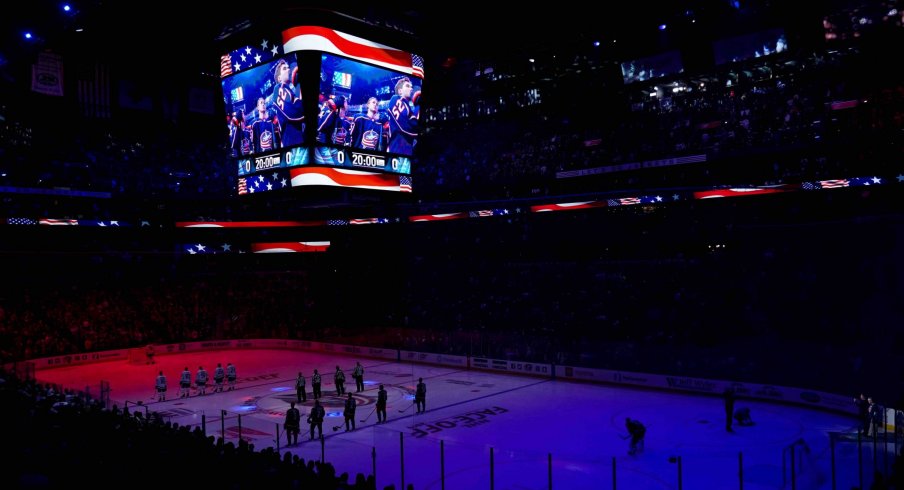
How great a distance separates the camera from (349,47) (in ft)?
58.6

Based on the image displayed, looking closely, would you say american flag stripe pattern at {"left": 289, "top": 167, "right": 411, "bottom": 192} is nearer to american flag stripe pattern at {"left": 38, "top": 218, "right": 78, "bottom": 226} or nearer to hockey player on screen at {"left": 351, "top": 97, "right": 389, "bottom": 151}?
hockey player on screen at {"left": 351, "top": 97, "right": 389, "bottom": 151}

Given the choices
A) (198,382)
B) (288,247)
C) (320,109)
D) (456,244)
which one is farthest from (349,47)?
(288,247)

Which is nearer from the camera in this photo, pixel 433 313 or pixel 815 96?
pixel 815 96

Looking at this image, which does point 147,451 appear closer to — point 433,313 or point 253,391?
point 253,391

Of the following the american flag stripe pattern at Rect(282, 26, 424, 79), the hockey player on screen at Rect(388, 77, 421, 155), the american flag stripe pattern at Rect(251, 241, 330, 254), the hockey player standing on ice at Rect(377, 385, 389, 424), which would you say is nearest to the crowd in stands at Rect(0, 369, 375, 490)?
the hockey player standing on ice at Rect(377, 385, 389, 424)

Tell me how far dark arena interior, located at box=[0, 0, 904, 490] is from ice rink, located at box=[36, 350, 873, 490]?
15cm

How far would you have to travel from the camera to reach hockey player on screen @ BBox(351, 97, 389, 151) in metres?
18.8

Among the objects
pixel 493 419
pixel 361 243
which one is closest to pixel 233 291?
pixel 361 243

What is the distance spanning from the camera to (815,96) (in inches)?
1193

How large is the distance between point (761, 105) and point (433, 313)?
21095 millimetres

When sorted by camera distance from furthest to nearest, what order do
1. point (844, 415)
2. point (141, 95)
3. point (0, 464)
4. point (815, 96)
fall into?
point (141, 95) < point (815, 96) < point (844, 415) < point (0, 464)

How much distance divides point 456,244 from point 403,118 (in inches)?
938

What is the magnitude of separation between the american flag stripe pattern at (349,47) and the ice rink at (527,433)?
980cm

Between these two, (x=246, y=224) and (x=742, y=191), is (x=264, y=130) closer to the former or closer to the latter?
(x=742, y=191)
